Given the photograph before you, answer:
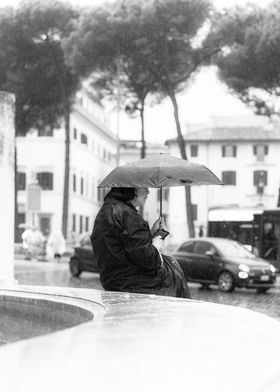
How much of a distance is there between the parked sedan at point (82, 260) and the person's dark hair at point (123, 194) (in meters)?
18.5

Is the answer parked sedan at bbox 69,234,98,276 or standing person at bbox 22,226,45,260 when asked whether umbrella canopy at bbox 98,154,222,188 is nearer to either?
parked sedan at bbox 69,234,98,276

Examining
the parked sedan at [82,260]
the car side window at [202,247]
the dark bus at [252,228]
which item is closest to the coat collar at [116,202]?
the car side window at [202,247]

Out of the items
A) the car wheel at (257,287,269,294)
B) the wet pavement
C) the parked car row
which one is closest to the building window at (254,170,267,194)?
the wet pavement

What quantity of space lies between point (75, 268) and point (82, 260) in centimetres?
43

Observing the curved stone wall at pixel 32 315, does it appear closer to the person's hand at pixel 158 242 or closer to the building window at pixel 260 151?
the person's hand at pixel 158 242

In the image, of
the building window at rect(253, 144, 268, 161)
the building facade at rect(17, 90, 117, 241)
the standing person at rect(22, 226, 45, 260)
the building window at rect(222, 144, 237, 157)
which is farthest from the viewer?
the building window at rect(222, 144, 237, 157)

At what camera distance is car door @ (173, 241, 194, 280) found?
21297mm

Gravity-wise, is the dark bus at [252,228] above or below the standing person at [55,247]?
above

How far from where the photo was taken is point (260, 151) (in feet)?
232

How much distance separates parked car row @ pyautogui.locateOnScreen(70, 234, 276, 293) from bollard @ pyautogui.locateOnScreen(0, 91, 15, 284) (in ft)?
28.4

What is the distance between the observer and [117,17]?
42375mm

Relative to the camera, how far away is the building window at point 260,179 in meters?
70.1

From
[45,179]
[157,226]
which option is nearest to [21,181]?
[45,179]

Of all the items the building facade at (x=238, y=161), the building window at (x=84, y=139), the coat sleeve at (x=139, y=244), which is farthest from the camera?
the building facade at (x=238, y=161)
